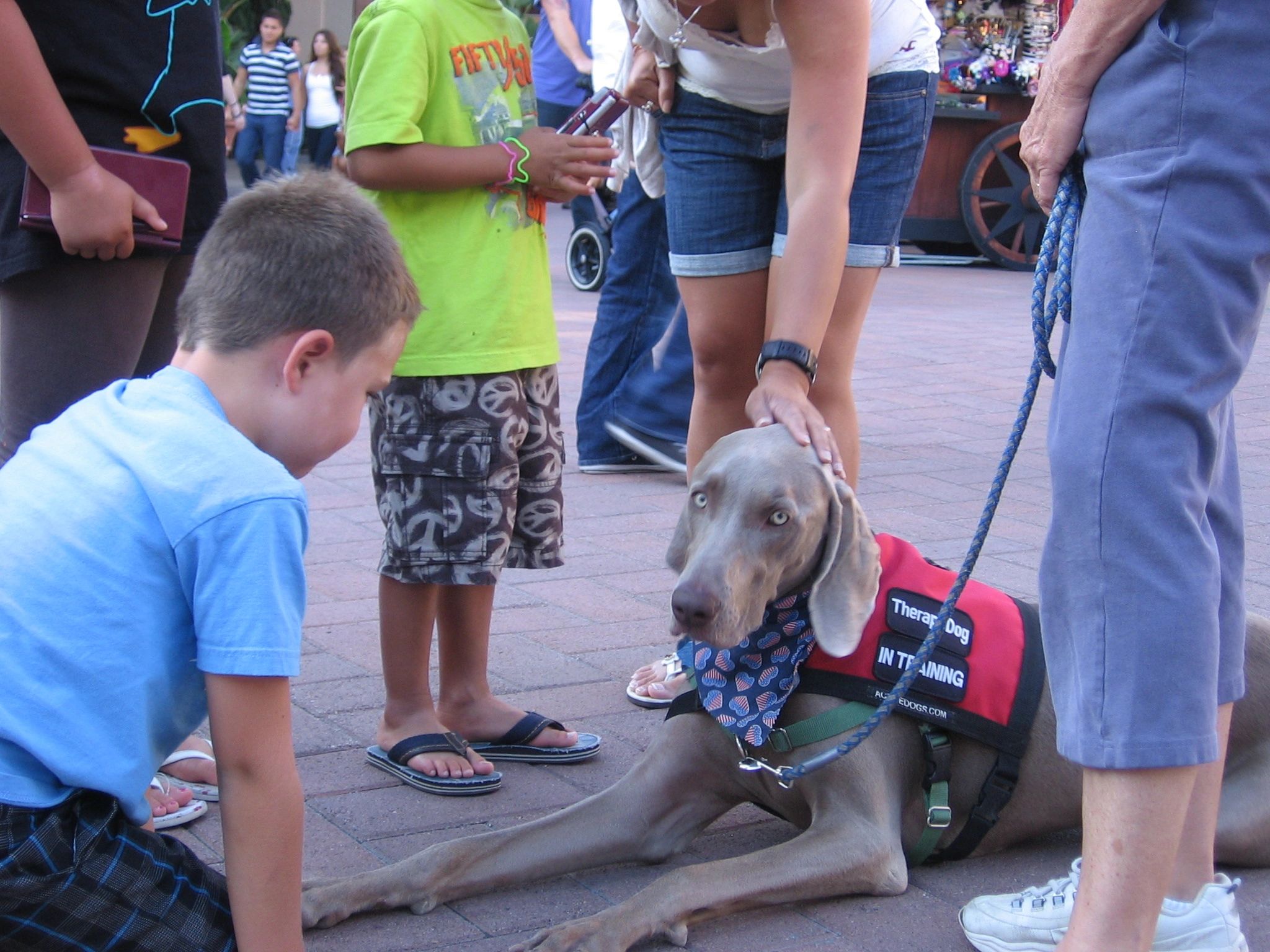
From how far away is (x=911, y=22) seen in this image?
2965mm

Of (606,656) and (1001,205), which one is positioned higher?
(1001,205)

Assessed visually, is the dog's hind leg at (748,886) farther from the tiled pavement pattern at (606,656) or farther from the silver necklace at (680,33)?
the silver necklace at (680,33)

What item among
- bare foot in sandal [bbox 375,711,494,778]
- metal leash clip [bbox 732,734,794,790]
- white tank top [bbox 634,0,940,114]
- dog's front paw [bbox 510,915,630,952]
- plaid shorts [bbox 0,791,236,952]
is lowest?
bare foot in sandal [bbox 375,711,494,778]

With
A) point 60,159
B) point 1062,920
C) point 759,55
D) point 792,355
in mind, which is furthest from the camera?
point 759,55

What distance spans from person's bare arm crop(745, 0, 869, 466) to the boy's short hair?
0.88 meters

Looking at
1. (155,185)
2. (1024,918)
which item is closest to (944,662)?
(1024,918)

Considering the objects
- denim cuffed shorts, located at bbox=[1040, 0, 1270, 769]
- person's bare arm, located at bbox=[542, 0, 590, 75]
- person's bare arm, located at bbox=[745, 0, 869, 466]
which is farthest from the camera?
person's bare arm, located at bbox=[542, 0, 590, 75]

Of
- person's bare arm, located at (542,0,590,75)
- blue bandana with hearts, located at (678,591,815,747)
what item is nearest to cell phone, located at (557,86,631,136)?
blue bandana with hearts, located at (678,591,815,747)

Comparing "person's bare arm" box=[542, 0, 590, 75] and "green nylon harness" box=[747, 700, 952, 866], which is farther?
"person's bare arm" box=[542, 0, 590, 75]

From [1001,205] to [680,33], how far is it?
9662 millimetres

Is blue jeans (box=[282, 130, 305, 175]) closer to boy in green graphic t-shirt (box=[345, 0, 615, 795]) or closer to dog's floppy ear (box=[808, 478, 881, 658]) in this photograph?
boy in green graphic t-shirt (box=[345, 0, 615, 795])

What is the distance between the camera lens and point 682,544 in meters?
2.60

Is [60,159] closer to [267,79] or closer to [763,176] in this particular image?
[763,176]

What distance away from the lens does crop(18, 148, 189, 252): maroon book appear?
2.51 metres
